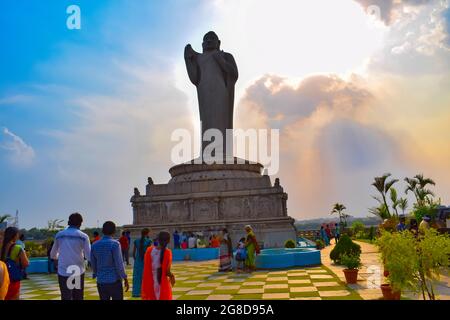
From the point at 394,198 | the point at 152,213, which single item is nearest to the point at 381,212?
the point at 394,198

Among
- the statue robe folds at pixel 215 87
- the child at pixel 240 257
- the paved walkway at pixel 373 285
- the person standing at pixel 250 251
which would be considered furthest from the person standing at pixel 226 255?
the statue robe folds at pixel 215 87

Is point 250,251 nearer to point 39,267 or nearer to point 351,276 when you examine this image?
point 351,276

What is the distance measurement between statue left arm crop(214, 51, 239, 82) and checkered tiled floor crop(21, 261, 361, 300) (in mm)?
24747

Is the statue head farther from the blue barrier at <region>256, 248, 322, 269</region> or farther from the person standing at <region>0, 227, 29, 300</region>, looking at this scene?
the person standing at <region>0, 227, 29, 300</region>

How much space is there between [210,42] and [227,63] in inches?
114

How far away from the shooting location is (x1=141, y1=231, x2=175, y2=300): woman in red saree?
21.4 ft

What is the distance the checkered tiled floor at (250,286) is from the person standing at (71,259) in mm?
3688

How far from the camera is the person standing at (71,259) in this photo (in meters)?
6.70

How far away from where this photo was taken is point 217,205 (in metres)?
31.0

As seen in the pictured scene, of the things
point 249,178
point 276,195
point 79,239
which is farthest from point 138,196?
point 79,239

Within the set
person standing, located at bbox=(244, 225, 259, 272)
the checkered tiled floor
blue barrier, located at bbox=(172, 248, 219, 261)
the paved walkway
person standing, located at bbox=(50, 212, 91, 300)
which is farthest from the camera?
blue barrier, located at bbox=(172, 248, 219, 261)

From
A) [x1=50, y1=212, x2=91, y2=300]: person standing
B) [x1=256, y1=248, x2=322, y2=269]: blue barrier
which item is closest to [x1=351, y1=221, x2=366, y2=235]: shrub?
[x1=256, y1=248, x2=322, y2=269]: blue barrier

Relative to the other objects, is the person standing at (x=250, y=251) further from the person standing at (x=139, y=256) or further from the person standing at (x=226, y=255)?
the person standing at (x=139, y=256)
